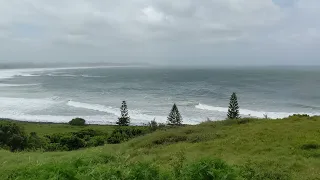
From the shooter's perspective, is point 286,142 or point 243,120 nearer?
point 286,142

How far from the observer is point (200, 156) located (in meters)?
12.7

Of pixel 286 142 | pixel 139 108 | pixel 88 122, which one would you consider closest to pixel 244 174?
pixel 286 142

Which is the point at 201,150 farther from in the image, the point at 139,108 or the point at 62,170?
the point at 139,108

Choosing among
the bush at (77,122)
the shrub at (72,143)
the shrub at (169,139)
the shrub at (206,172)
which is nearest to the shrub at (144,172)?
the shrub at (206,172)

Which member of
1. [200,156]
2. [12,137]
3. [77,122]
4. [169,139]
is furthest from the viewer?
[77,122]

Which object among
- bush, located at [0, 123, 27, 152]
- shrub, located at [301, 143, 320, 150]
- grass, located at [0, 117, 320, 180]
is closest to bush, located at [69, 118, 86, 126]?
bush, located at [0, 123, 27, 152]

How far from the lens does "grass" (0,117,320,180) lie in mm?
7523

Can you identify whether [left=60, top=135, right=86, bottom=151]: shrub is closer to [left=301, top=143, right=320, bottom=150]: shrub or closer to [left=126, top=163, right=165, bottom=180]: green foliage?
[left=301, top=143, right=320, bottom=150]: shrub

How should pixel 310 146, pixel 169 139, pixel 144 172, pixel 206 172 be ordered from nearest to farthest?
1. pixel 206 172
2. pixel 144 172
3. pixel 310 146
4. pixel 169 139

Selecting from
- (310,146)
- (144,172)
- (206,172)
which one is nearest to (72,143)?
(310,146)

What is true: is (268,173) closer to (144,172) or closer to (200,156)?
(200,156)

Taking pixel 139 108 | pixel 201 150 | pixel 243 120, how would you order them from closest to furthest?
pixel 201 150, pixel 243 120, pixel 139 108

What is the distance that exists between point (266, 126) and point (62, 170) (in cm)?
1652

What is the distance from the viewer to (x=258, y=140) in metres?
17.2
